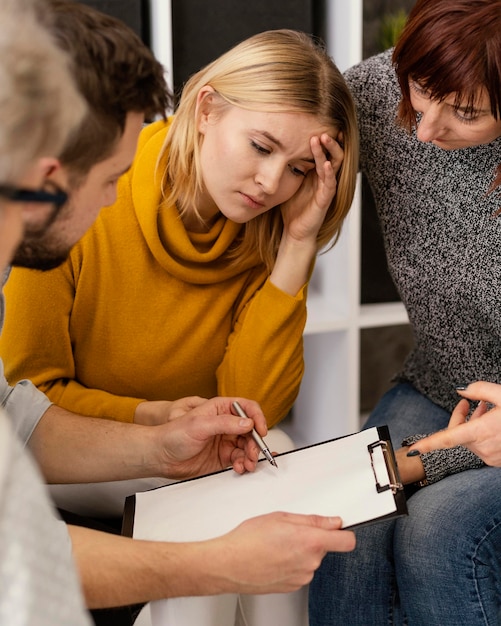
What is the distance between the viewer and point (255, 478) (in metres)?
1.08

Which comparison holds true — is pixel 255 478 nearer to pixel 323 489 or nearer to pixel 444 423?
pixel 323 489

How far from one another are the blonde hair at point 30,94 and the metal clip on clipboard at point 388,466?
520mm

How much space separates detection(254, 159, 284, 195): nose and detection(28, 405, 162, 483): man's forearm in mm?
398

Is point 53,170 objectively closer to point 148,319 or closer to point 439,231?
point 148,319

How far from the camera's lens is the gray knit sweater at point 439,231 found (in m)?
1.35

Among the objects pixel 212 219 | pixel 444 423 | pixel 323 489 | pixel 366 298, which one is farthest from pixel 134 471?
pixel 366 298

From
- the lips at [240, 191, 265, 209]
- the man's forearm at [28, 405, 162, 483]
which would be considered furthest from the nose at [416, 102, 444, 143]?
the man's forearm at [28, 405, 162, 483]

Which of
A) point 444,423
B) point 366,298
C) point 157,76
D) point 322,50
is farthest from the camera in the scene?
point 366,298

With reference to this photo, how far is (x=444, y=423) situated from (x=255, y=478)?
0.51 metres

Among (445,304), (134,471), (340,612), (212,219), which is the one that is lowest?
(340,612)

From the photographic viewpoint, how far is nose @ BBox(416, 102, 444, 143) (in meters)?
1.20

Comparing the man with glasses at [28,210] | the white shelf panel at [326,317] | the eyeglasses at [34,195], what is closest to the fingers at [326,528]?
the man with glasses at [28,210]

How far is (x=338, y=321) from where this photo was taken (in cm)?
185

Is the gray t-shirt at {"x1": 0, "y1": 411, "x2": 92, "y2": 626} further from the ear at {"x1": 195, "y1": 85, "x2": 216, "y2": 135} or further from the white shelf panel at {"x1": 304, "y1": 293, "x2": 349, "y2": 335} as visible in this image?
the white shelf panel at {"x1": 304, "y1": 293, "x2": 349, "y2": 335}
